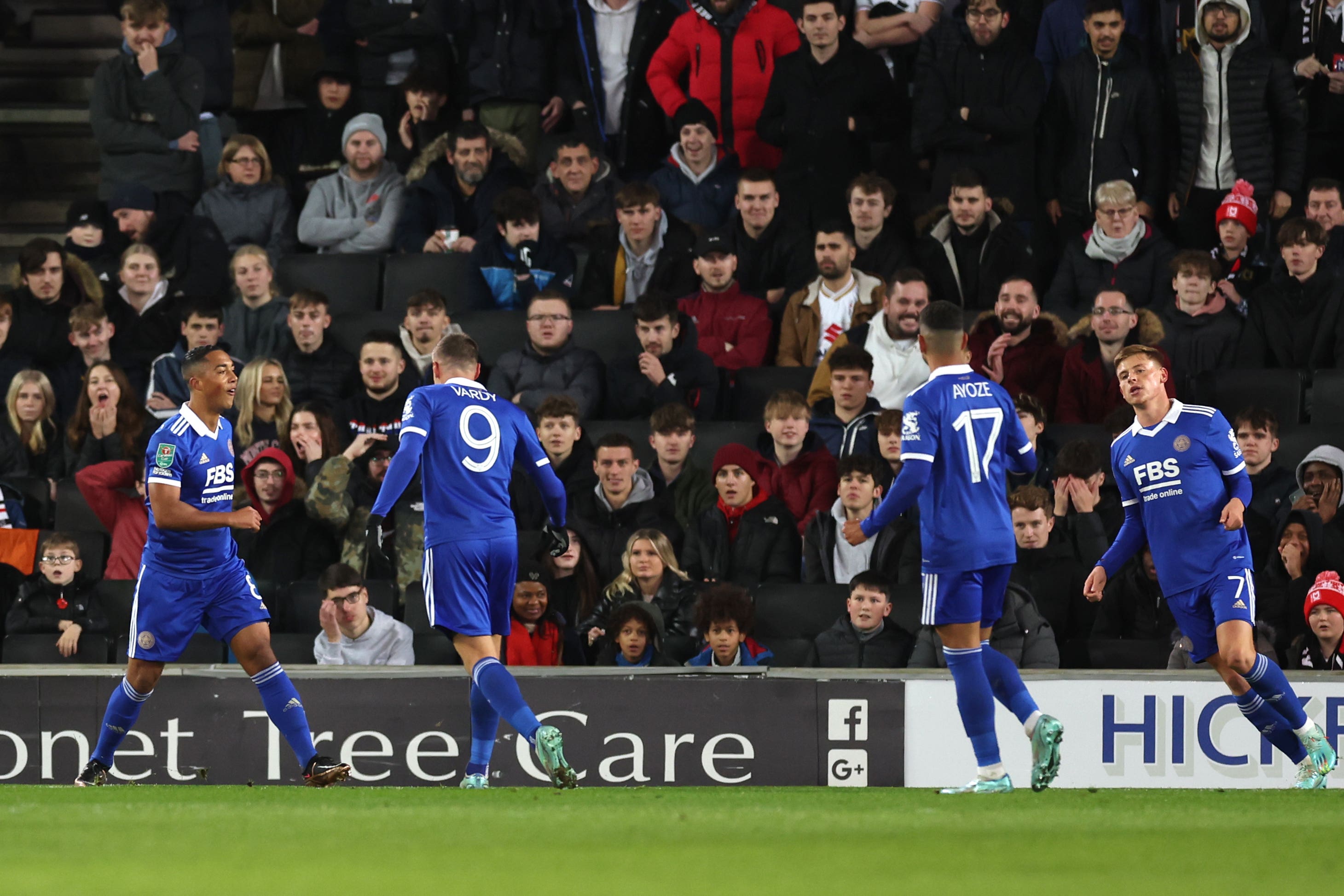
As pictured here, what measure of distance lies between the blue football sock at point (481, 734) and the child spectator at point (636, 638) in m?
1.81

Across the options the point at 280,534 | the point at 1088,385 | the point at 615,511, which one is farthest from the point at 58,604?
the point at 1088,385

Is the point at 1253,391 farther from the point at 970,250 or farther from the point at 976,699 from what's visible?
the point at 976,699

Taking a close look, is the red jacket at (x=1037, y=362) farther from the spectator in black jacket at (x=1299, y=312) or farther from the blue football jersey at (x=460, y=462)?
the blue football jersey at (x=460, y=462)

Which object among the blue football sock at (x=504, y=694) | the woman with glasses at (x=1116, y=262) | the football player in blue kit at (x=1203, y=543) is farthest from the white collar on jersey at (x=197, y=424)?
the woman with glasses at (x=1116, y=262)

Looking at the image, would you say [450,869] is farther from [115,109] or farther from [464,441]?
[115,109]

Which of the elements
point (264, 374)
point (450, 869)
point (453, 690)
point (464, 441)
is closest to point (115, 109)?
point (264, 374)

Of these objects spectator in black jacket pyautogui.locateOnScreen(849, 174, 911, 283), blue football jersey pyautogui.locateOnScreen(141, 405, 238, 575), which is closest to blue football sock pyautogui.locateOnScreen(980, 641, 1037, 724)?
blue football jersey pyautogui.locateOnScreen(141, 405, 238, 575)

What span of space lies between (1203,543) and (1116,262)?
4.44 meters

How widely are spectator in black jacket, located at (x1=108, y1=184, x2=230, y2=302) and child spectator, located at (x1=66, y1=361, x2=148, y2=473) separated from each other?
166cm

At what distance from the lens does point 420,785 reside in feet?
32.2

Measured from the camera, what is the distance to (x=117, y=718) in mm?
8523

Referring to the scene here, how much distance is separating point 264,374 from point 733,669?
370 centimetres

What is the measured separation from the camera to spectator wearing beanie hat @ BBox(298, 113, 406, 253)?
539 inches

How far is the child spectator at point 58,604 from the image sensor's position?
10.8m
